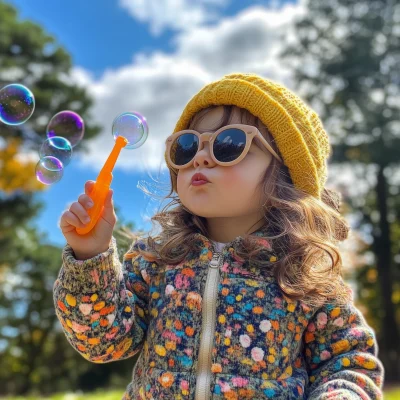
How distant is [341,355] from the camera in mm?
1605

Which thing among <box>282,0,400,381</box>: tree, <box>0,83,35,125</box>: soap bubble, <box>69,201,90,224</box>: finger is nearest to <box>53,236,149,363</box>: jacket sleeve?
<box>69,201,90,224</box>: finger

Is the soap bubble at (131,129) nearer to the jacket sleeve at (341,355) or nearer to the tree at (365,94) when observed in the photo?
the jacket sleeve at (341,355)

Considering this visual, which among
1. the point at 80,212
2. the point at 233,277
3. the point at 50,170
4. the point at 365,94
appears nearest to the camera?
the point at 80,212

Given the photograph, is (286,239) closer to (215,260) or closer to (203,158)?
(215,260)

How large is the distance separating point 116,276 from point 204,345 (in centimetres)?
34

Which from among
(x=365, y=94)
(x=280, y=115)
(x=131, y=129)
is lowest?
(x=131, y=129)

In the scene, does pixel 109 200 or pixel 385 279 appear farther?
pixel 385 279

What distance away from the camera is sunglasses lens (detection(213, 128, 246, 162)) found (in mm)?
1656

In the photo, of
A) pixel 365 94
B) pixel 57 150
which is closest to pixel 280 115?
pixel 57 150

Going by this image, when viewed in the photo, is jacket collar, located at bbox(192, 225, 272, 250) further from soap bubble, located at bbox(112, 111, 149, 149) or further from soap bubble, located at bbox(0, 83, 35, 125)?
soap bubble, located at bbox(0, 83, 35, 125)

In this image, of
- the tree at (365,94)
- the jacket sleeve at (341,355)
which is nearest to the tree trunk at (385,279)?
the tree at (365,94)

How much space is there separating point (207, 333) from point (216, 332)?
3 cm

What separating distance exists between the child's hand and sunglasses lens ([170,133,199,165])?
12.9 inches

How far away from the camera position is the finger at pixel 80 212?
147 centimetres
